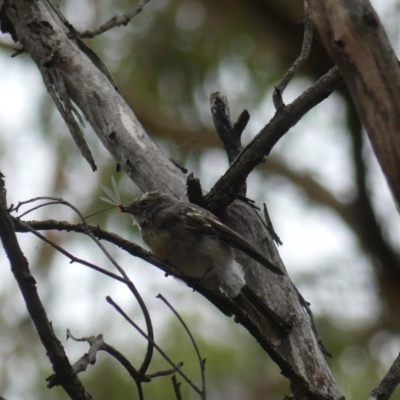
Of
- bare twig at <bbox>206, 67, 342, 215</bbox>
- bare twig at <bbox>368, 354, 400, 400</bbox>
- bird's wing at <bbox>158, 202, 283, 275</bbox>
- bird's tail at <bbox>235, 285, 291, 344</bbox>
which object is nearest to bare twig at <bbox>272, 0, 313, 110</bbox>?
bare twig at <bbox>206, 67, 342, 215</bbox>

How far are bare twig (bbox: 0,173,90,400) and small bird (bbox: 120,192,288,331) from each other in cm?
149

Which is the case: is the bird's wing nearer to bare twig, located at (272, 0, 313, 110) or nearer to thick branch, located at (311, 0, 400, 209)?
bare twig, located at (272, 0, 313, 110)

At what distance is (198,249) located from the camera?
407 cm

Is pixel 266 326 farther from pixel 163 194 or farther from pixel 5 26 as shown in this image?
pixel 5 26

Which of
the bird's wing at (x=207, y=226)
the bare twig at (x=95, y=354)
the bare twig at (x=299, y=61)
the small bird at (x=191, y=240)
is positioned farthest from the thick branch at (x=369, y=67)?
the small bird at (x=191, y=240)

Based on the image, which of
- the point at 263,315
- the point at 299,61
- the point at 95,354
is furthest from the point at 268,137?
the point at 95,354

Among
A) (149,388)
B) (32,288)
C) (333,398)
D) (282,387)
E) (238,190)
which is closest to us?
(32,288)

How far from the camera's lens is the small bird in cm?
376

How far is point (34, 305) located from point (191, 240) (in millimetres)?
1974

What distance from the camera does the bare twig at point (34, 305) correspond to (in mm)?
2104

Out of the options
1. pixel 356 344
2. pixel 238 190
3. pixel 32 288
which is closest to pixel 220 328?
pixel 356 344

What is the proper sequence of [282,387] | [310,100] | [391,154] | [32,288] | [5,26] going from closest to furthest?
[391,154] → [32,288] → [310,100] → [5,26] → [282,387]

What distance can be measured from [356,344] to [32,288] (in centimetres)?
480

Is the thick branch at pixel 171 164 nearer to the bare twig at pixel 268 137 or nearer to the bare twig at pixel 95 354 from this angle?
the bare twig at pixel 268 137
